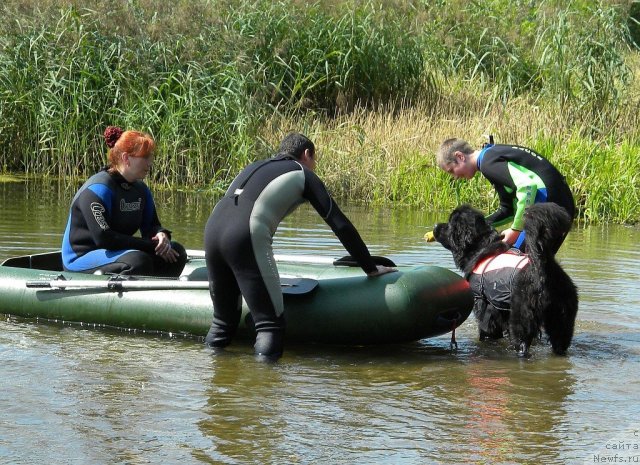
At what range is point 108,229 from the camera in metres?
6.74

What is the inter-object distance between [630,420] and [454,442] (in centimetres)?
94

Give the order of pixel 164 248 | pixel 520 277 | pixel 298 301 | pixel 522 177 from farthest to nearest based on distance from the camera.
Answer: pixel 164 248
pixel 522 177
pixel 298 301
pixel 520 277

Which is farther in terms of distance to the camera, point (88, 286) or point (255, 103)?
point (255, 103)

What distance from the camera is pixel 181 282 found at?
6457 mm

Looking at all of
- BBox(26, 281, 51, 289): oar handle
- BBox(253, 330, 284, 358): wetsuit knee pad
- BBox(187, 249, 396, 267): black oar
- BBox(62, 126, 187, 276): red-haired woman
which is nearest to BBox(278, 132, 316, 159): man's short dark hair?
BBox(187, 249, 396, 267): black oar

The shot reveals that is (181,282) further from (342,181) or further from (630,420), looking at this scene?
(342,181)

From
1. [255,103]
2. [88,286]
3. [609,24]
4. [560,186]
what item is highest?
[609,24]

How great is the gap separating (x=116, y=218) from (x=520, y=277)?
102 inches

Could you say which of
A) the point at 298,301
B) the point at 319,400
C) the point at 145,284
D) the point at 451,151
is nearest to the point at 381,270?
the point at 298,301

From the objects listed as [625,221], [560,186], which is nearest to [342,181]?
[625,221]

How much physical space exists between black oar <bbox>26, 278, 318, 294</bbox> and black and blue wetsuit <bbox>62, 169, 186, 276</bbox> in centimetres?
21

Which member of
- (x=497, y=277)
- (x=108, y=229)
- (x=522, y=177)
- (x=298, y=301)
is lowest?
(x=298, y=301)

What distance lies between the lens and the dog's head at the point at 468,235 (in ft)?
21.3

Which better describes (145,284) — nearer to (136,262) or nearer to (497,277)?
(136,262)
